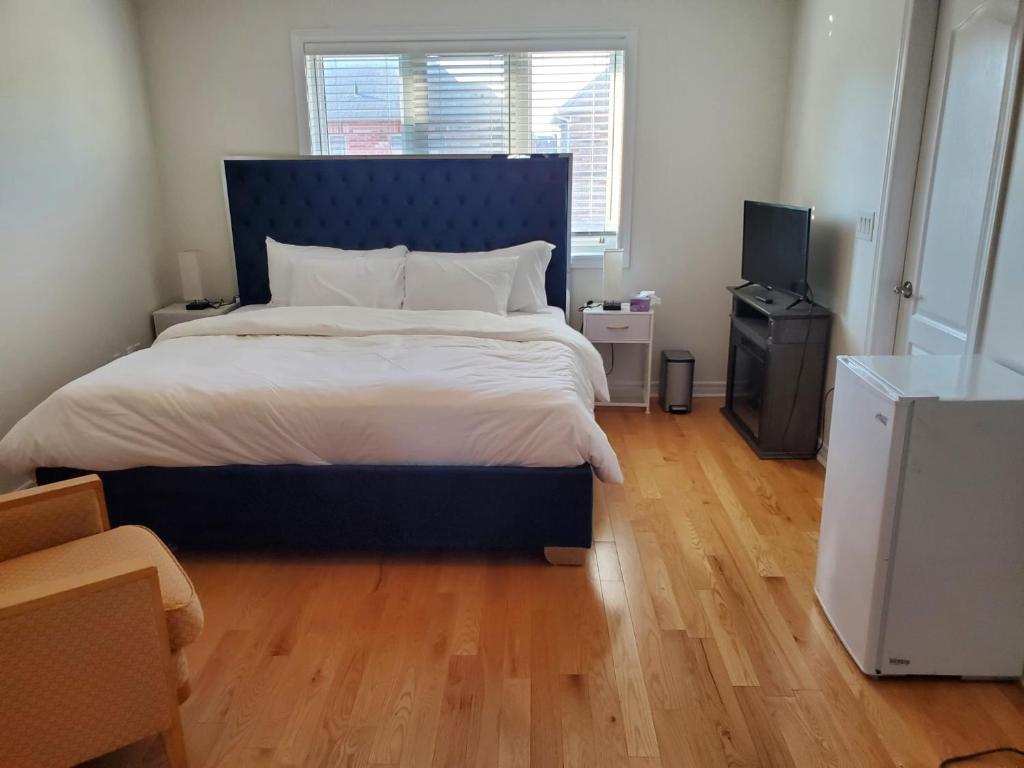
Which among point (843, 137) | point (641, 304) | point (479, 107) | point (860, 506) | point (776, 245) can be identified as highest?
point (479, 107)

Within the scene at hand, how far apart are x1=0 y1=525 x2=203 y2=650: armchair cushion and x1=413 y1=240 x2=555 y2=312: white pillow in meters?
2.51

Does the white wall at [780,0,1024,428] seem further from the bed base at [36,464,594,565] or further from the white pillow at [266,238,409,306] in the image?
the white pillow at [266,238,409,306]

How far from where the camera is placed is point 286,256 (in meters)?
4.23

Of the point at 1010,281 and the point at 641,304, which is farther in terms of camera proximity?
the point at 641,304

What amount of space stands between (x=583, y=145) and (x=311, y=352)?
87.6 inches

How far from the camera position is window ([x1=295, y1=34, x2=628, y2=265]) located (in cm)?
432

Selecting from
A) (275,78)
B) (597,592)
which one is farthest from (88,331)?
(597,592)

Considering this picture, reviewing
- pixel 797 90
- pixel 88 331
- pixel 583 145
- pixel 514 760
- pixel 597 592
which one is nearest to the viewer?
pixel 514 760

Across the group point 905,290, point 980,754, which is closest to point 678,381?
point 905,290

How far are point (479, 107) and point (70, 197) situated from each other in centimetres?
225

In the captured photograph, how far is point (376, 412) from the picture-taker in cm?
264

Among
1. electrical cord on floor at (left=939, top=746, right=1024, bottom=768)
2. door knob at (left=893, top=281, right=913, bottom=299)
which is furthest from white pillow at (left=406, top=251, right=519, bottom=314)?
electrical cord on floor at (left=939, top=746, right=1024, bottom=768)

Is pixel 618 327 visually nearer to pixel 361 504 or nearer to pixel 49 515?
A: pixel 361 504

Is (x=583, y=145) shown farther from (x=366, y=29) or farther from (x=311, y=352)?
(x=311, y=352)
